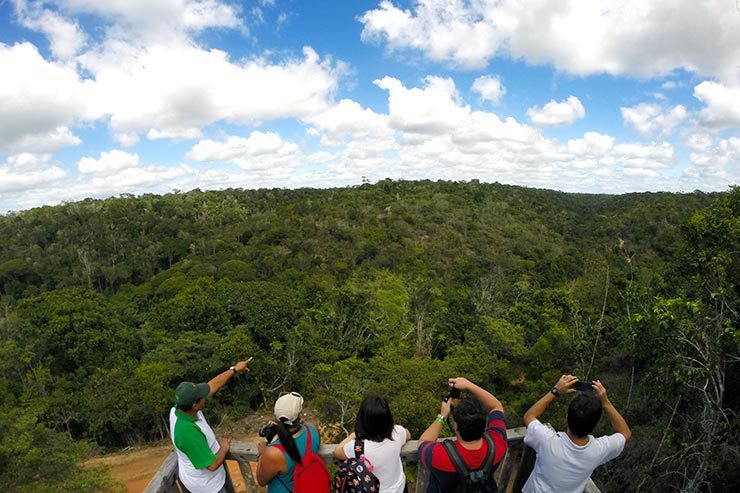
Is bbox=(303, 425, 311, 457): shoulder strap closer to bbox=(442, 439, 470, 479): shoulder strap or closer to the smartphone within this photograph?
bbox=(442, 439, 470, 479): shoulder strap

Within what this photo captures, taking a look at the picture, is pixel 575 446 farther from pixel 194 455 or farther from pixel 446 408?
pixel 194 455

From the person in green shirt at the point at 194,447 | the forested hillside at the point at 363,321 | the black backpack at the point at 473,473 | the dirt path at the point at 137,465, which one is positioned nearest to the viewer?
the black backpack at the point at 473,473

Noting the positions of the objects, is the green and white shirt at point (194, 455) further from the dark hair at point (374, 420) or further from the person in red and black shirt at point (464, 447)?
the person in red and black shirt at point (464, 447)

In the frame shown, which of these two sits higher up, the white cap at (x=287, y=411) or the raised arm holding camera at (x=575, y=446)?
the white cap at (x=287, y=411)

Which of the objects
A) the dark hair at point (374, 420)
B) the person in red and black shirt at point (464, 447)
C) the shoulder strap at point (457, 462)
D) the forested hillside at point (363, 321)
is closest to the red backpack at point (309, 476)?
the dark hair at point (374, 420)

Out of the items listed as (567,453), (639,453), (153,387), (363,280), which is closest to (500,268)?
(363,280)

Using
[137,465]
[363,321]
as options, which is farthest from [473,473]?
[363,321]

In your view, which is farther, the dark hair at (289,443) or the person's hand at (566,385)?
the person's hand at (566,385)

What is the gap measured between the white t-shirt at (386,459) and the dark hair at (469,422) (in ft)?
1.35

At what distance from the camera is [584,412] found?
262 centimetres

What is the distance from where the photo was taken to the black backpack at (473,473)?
8.00ft

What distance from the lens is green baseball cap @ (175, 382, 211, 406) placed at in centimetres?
290

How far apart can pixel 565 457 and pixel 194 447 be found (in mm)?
2315

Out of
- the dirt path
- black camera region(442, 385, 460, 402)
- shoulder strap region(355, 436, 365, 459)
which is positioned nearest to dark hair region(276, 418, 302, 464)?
shoulder strap region(355, 436, 365, 459)
